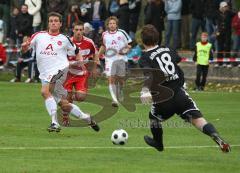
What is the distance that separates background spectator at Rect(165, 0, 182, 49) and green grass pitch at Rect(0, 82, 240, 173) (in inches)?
334

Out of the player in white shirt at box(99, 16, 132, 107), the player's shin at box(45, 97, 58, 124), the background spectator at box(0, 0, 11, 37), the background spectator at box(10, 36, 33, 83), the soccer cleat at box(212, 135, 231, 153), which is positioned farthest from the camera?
the background spectator at box(0, 0, 11, 37)

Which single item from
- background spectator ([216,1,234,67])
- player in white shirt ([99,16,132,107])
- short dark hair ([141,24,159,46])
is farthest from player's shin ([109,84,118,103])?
short dark hair ([141,24,159,46])

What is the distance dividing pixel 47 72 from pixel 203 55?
1285 centimetres

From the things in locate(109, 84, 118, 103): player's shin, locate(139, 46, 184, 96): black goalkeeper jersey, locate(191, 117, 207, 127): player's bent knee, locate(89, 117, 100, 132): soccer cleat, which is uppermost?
locate(139, 46, 184, 96): black goalkeeper jersey

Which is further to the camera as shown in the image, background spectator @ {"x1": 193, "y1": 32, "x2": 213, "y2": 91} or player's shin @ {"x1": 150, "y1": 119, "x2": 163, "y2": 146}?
background spectator @ {"x1": 193, "y1": 32, "x2": 213, "y2": 91}

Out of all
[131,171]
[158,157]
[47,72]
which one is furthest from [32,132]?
[131,171]

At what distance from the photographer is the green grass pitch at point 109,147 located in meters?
12.1

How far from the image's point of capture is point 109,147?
48.1ft

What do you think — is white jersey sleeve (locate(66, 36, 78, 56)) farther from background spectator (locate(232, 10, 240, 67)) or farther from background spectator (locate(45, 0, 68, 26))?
background spectator (locate(45, 0, 68, 26))

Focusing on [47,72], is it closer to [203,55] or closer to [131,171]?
[131,171]

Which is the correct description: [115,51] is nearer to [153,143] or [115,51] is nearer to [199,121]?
Answer: [153,143]

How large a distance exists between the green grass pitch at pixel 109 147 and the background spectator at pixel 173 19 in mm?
8487

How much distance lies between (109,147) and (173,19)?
16988mm

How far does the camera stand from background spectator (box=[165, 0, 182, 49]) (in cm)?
3078
